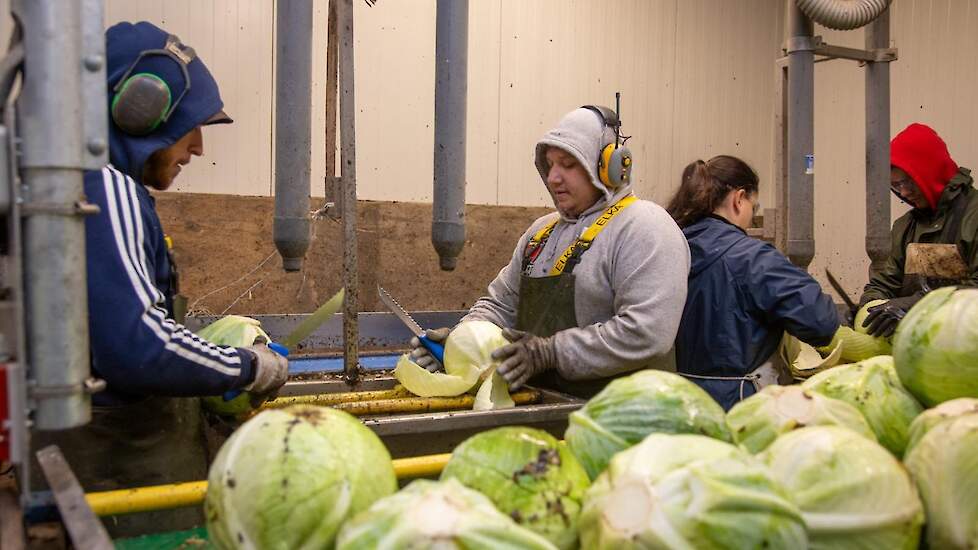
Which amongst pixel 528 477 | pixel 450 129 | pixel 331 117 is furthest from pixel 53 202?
pixel 331 117

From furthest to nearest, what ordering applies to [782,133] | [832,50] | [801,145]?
[782,133] → [832,50] → [801,145]

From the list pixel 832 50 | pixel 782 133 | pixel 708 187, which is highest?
pixel 832 50

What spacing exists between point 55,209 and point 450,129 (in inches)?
65.0

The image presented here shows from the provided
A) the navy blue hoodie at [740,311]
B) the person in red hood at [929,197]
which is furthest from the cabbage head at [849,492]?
the person in red hood at [929,197]

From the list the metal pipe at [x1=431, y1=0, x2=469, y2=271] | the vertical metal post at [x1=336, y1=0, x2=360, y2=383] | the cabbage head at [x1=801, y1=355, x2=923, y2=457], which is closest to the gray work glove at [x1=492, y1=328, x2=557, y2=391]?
the metal pipe at [x1=431, y1=0, x2=469, y2=271]

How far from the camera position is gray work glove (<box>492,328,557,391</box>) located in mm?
2785

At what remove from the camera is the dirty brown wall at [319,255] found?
5.35m

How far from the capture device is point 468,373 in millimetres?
2848

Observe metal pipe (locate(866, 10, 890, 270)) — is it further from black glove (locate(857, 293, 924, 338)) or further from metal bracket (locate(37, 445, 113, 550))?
metal bracket (locate(37, 445, 113, 550))

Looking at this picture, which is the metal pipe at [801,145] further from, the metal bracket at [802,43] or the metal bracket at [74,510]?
the metal bracket at [74,510]

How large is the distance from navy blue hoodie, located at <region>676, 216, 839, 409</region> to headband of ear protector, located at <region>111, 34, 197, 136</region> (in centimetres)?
220

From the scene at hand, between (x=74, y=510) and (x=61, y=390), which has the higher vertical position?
(x=61, y=390)

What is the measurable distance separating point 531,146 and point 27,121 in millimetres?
5673

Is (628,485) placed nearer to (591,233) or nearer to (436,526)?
(436,526)
